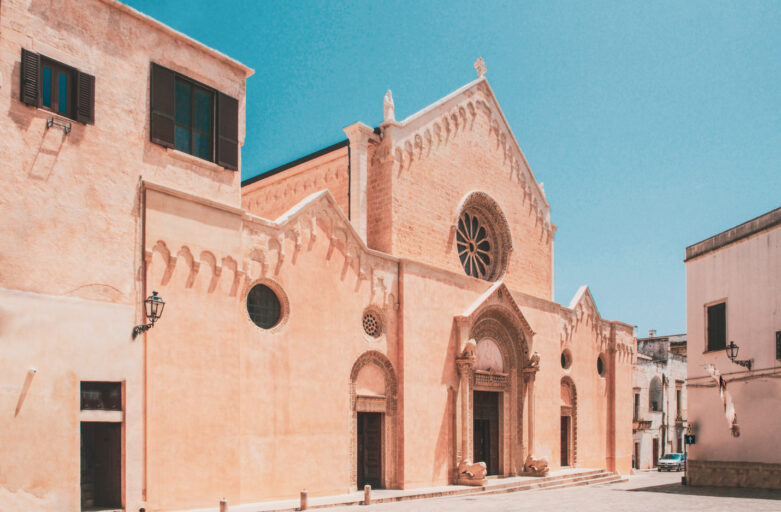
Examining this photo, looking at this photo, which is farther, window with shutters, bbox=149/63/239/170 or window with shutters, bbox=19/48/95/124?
window with shutters, bbox=149/63/239/170

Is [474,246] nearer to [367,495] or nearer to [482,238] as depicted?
[482,238]

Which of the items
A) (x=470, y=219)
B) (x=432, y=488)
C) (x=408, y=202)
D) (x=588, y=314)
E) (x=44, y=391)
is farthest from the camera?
(x=588, y=314)

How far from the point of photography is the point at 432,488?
2047 cm

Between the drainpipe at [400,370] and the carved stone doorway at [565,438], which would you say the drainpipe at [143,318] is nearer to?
the drainpipe at [400,370]

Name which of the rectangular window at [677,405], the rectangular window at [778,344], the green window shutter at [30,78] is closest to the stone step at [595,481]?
the rectangular window at [778,344]

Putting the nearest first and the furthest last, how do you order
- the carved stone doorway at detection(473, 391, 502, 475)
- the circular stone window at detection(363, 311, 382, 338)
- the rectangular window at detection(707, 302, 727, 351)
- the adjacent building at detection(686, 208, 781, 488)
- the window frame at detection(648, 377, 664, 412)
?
the circular stone window at detection(363, 311, 382, 338) → the adjacent building at detection(686, 208, 781, 488) → the rectangular window at detection(707, 302, 727, 351) → the carved stone doorway at detection(473, 391, 502, 475) → the window frame at detection(648, 377, 664, 412)

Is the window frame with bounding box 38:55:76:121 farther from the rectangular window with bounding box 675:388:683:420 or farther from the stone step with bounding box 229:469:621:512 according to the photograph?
the rectangular window with bounding box 675:388:683:420

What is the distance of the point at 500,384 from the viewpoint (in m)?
24.5

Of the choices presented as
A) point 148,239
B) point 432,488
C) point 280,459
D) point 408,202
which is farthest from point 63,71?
point 432,488

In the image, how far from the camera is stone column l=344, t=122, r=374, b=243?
834 inches

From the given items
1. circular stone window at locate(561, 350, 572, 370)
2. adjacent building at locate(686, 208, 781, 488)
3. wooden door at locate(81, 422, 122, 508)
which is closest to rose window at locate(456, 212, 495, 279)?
circular stone window at locate(561, 350, 572, 370)

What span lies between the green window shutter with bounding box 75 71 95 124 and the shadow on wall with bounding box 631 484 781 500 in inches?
688

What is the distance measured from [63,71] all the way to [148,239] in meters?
3.30

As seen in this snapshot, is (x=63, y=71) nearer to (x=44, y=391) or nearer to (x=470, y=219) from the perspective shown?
(x=44, y=391)
